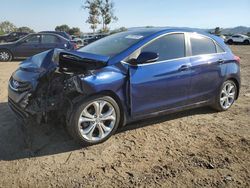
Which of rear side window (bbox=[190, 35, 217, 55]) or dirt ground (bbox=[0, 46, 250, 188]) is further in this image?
rear side window (bbox=[190, 35, 217, 55])

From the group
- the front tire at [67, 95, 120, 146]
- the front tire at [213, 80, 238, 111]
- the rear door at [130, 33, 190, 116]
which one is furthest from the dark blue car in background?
the front tire at [67, 95, 120, 146]

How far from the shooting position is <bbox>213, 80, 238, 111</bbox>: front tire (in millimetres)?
6365

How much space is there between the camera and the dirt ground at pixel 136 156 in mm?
3818

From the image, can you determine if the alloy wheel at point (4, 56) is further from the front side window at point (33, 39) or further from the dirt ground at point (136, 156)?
the dirt ground at point (136, 156)

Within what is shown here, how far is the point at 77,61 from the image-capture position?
4848mm

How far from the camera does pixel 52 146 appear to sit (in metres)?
4.65

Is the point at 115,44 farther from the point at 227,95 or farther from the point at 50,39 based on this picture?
the point at 50,39

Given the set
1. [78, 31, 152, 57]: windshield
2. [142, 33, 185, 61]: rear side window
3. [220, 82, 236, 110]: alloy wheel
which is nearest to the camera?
[78, 31, 152, 57]: windshield

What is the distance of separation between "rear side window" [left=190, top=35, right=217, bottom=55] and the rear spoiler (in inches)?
71.1

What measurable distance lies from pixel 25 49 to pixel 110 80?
11817mm

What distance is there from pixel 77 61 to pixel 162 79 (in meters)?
1.37

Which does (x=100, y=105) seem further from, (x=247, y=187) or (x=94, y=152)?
(x=247, y=187)

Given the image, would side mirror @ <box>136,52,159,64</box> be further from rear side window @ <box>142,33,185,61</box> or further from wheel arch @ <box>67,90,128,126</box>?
wheel arch @ <box>67,90,128,126</box>

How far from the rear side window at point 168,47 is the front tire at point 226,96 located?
135 centimetres
